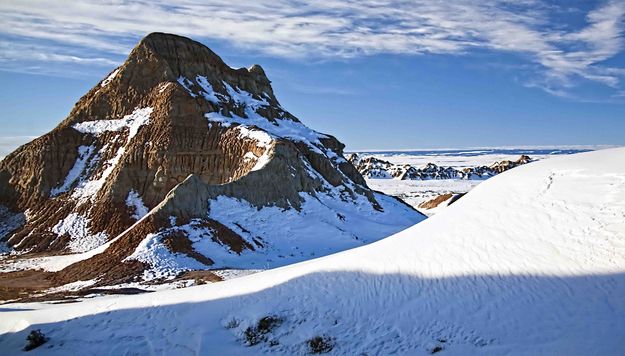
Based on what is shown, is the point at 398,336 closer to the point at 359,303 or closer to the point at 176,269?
the point at 359,303

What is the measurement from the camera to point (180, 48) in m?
51.8

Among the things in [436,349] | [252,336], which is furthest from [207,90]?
[436,349]

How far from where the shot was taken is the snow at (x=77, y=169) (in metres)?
45.2

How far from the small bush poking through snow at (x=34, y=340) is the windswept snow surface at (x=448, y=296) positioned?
12.0 inches

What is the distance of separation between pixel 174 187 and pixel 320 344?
30209mm

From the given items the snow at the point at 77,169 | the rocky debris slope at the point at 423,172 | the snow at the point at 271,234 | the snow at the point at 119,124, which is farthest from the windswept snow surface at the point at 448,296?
the rocky debris slope at the point at 423,172

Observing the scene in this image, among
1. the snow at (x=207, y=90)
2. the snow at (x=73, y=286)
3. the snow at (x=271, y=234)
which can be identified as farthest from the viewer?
the snow at (x=207, y=90)

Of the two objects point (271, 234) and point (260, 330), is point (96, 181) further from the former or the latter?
point (260, 330)

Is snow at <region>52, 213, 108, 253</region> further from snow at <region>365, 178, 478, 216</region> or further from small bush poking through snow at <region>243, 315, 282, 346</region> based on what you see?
snow at <region>365, 178, 478, 216</region>

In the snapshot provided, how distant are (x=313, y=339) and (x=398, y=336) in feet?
6.98

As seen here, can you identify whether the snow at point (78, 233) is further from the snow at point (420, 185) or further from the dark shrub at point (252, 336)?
the snow at point (420, 185)

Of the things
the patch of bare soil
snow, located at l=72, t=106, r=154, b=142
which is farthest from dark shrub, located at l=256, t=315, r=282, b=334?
snow, located at l=72, t=106, r=154, b=142

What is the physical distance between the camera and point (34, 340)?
506 inches

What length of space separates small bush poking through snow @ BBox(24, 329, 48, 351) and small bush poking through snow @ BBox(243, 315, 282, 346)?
5.48 meters
